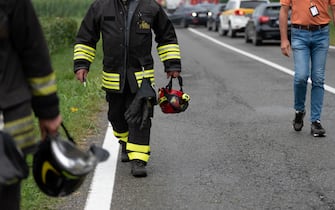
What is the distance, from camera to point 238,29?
28375 mm

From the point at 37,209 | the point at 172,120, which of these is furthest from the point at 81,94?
the point at 37,209

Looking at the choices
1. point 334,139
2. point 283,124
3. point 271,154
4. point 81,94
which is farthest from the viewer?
point 81,94

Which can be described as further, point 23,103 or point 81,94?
point 81,94

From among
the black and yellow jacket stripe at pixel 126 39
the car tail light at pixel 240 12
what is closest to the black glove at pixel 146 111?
the black and yellow jacket stripe at pixel 126 39

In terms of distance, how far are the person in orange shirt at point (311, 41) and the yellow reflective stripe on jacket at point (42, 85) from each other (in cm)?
502

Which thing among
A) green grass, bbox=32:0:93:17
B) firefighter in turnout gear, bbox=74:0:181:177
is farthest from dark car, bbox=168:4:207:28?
firefighter in turnout gear, bbox=74:0:181:177

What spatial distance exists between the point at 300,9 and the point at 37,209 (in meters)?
3.90

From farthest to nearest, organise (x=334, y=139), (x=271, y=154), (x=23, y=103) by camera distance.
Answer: (x=334, y=139)
(x=271, y=154)
(x=23, y=103)

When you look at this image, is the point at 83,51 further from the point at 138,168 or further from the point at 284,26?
the point at 284,26

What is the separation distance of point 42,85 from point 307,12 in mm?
5104

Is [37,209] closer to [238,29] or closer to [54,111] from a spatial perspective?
[54,111]

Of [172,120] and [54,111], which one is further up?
[54,111]

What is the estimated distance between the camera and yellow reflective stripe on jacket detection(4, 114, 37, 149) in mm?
3193

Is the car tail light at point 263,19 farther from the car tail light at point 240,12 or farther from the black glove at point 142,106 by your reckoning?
the black glove at point 142,106
